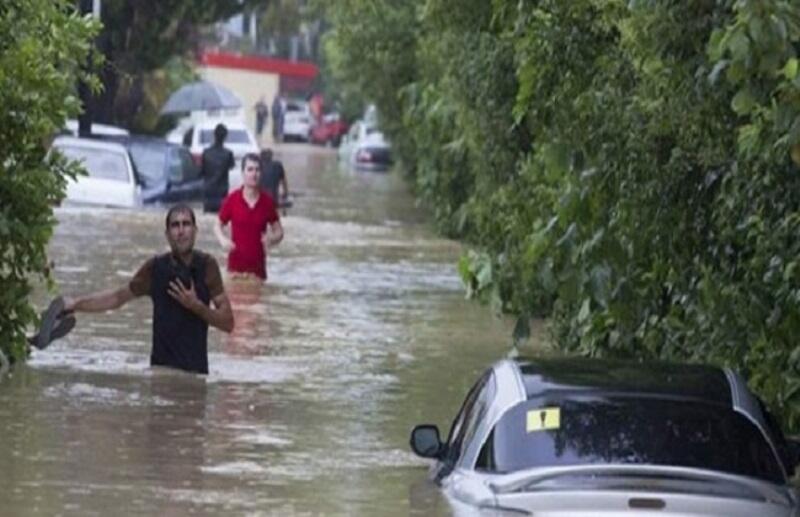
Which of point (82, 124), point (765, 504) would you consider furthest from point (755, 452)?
point (82, 124)

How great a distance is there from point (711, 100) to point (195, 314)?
199 inches

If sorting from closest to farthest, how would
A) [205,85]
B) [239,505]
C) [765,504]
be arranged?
1. [765,504]
2. [239,505]
3. [205,85]

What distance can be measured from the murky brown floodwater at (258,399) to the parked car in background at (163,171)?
8.11 m

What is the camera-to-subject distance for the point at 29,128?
1731cm

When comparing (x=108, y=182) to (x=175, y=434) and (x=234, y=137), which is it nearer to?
(x=234, y=137)

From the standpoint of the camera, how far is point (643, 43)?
13.7m

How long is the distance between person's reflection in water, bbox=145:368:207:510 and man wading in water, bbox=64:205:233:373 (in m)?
0.20

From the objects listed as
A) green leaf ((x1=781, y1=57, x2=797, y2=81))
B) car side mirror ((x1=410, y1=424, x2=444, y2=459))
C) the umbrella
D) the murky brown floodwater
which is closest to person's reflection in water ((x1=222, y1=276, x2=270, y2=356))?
the murky brown floodwater

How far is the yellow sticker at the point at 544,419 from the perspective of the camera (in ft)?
33.7

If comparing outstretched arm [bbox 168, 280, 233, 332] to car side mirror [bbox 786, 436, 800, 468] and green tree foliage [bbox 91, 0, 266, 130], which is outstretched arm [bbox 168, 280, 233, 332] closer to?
car side mirror [bbox 786, 436, 800, 468]

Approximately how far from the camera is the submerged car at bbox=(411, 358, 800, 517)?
31.3 feet

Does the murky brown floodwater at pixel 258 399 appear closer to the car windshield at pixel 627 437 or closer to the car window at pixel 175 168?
the car windshield at pixel 627 437

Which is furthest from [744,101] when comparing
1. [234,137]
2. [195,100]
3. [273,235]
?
[195,100]

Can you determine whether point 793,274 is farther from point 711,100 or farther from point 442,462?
point 442,462
